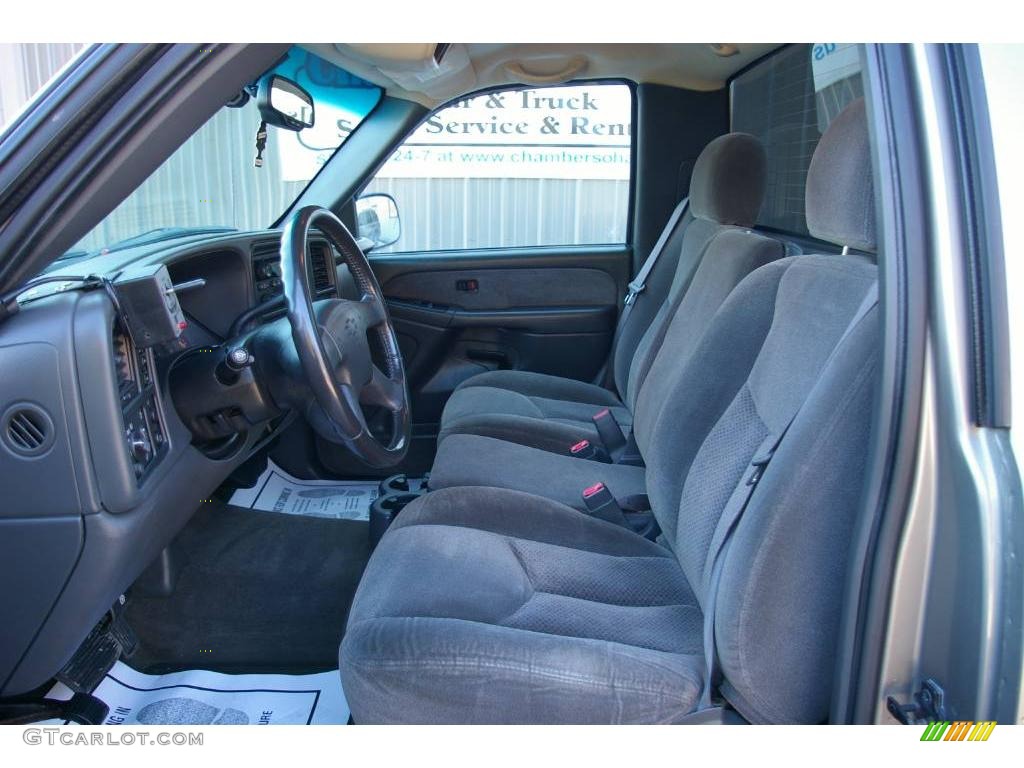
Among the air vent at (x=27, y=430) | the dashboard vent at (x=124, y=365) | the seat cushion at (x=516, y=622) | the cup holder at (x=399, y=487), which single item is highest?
the dashboard vent at (x=124, y=365)

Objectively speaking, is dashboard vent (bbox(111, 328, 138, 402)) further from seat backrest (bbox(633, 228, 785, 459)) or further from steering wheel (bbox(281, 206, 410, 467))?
seat backrest (bbox(633, 228, 785, 459))

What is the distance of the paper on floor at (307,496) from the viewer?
7.93ft

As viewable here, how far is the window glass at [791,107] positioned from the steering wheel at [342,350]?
117 cm

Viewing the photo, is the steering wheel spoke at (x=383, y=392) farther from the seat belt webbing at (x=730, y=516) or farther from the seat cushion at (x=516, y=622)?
the seat belt webbing at (x=730, y=516)

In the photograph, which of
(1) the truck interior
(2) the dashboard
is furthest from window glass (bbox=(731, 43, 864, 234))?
(2) the dashboard

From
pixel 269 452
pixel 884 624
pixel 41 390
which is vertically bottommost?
pixel 269 452

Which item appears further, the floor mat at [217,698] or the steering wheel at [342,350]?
the floor mat at [217,698]

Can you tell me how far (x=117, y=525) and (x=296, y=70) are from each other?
140cm

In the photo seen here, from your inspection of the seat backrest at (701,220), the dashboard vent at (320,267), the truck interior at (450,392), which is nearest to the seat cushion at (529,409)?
the truck interior at (450,392)

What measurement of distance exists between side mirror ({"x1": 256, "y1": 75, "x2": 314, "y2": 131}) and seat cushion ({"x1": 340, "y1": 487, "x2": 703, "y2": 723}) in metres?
1.08

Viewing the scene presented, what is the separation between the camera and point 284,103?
2141 millimetres

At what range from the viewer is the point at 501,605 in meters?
1.29
